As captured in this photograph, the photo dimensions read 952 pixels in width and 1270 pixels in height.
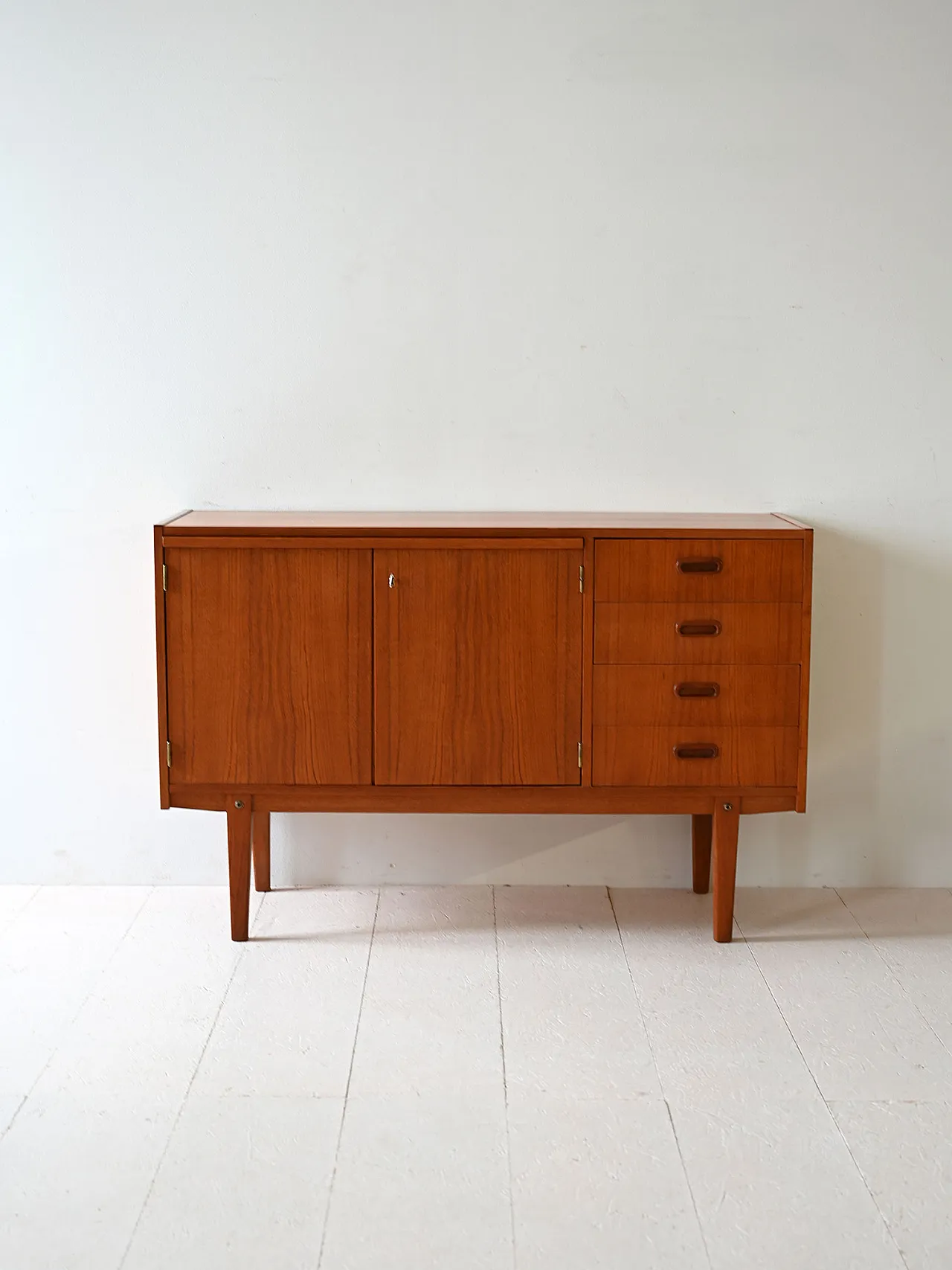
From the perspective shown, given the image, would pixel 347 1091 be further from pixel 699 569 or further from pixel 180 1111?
pixel 699 569

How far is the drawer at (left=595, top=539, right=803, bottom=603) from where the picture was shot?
8.05ft

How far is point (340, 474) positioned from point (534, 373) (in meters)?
0.48

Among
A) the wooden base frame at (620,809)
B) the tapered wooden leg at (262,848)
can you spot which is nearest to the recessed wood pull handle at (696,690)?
the wooden base frame at (620,809)

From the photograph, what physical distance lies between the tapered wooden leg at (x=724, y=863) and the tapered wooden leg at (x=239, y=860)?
0.95m

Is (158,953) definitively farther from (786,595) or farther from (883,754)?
(883,754)

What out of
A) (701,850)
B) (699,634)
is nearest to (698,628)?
(699,634)

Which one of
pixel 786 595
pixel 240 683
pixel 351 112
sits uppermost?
pixel 351 112

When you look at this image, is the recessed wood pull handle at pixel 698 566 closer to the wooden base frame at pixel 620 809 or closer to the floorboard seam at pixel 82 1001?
the wooden base frame at pixel 620 809

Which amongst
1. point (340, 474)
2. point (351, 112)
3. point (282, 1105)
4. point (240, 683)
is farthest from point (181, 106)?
point (282, 1105)

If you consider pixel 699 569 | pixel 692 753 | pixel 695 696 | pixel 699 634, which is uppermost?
pixel 699 569

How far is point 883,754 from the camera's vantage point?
Answer: 2.88 meters

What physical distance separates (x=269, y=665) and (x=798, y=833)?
129 cm

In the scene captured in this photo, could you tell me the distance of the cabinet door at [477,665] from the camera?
2465 millimetres

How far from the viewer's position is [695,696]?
2486mm
